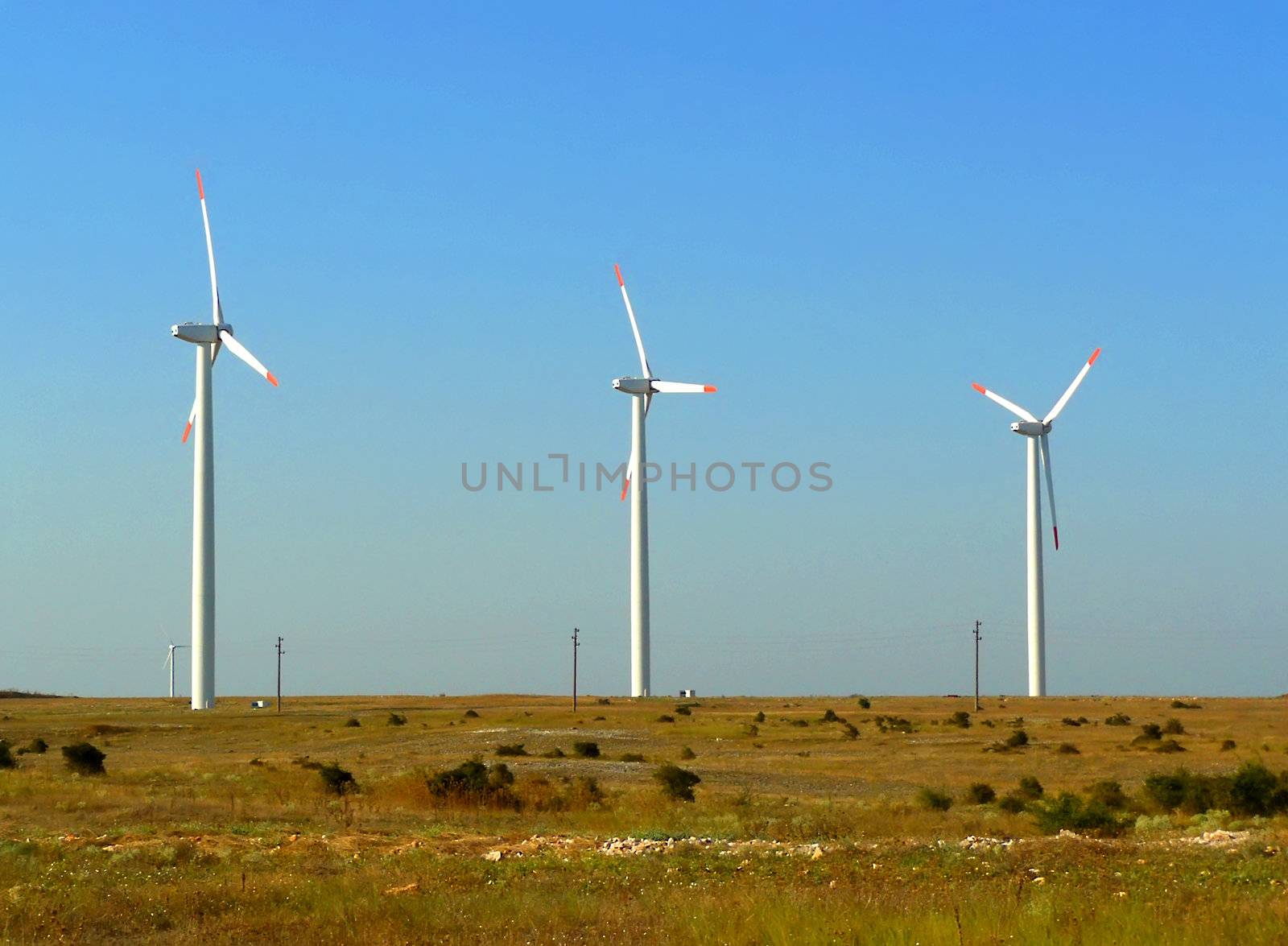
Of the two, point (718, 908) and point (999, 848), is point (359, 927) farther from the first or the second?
point (999, 848)

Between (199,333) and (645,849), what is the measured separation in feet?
323

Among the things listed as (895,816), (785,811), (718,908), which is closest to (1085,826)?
(895,816)

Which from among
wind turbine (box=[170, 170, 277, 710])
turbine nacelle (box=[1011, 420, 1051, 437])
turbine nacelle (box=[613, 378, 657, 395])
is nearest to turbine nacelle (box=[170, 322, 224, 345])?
wind turbine (box=[170, 170, 277, 710])

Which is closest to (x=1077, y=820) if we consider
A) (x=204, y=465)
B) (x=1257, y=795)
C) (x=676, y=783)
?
(x=1257, y=795)

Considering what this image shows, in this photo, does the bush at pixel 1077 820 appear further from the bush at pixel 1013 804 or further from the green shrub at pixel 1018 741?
the green shrub at pixel 1018 741

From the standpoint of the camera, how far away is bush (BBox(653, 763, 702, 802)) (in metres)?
42.0

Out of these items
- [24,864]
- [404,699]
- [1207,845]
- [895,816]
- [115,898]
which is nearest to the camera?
[115,898]

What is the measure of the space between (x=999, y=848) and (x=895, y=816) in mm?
11243

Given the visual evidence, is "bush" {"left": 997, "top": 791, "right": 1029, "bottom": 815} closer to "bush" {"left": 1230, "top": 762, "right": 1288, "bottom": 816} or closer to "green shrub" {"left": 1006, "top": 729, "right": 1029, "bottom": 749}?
"bush" {"left": 1230, "top": 762, "right": 1288, "bottom": 816}

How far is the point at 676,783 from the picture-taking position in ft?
140

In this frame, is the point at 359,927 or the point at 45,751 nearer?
the point at 359,927

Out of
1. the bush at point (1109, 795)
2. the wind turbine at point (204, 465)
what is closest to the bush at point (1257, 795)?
the bush at point (1109, 795)

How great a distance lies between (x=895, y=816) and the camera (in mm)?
35281

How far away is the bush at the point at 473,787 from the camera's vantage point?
136 ft
